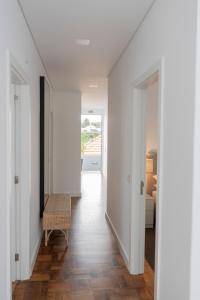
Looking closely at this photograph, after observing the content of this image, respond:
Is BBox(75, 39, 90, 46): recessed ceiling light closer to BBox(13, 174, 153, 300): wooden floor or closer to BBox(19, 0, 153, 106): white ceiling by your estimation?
BBox(19, 0, 153, 106): white ceiling

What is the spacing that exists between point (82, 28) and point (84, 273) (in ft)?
8.47

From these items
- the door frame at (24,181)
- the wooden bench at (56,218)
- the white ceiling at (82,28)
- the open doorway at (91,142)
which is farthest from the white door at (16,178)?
the open doorway at (91,142)

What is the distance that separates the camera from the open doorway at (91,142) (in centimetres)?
1062

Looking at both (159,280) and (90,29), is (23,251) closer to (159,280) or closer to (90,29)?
(159,280)

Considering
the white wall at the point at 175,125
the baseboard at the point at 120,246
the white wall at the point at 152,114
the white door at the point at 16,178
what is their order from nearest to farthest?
the white wall at the point at 175,125 < the white door at the point at 16,178 < the baseboard at the point at 120,246 < the white wall at the point at 152,114

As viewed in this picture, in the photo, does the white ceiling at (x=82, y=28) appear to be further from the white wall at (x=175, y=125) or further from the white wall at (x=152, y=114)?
the white wall at (x=152, y=114)

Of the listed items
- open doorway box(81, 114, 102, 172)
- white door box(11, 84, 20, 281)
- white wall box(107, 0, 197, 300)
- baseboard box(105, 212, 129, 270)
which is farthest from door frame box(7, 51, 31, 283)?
open doorway box(81, 114, 102, 172)

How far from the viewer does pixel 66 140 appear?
20.7ft

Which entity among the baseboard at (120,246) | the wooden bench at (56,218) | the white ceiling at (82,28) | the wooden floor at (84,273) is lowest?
the wooden floor at (84,273)

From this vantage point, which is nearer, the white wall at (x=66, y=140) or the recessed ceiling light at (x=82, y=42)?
the recessed ceiling light at (x=82, y=42)

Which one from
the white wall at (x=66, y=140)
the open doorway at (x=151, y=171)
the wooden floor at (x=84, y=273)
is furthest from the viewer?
the white wall at (x=66, y=140)

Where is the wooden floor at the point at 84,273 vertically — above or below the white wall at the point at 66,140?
below

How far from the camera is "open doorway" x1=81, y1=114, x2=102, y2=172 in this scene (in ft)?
A: 34.8

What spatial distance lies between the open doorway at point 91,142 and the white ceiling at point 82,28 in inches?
256
